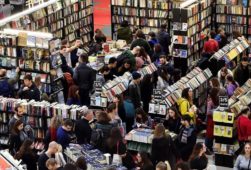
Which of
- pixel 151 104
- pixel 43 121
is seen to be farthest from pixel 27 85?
pixel 151 104

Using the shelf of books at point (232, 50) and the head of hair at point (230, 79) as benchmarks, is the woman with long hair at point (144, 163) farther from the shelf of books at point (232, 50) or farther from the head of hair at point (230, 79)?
the shelf of books at point (232, 50)

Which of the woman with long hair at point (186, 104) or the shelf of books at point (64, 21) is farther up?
the shelf of books at point (64, 21)

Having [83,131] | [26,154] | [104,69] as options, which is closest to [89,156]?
[83,131]

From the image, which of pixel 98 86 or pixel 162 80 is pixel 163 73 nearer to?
pixel 162 80

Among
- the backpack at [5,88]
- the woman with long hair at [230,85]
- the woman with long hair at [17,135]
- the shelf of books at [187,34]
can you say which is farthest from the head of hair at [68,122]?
the shelf of books at [187,34]

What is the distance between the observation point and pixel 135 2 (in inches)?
1062

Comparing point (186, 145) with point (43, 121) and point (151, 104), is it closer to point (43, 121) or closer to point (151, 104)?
point (151, 104)

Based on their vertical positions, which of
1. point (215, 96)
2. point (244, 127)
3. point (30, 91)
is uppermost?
point (30, 91)

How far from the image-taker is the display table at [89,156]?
14.9 meters

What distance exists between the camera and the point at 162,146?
1529cm

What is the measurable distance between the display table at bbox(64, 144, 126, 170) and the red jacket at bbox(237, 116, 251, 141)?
354cm

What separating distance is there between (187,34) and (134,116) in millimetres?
6196

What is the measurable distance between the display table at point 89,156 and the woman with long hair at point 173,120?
80.0 inches

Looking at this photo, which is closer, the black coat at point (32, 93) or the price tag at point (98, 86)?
the price tag at point (98, 86)
